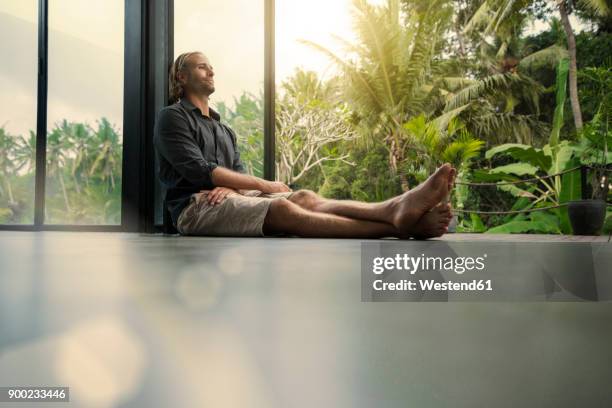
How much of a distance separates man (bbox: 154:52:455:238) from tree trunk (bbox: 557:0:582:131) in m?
7.21

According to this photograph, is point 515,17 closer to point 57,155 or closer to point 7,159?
point 57,155

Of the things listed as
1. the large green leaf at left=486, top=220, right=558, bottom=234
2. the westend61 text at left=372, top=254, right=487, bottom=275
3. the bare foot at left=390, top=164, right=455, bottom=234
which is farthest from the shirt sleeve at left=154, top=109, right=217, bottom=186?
the large green leaf at left=486, top=220, right=558, bottom=234

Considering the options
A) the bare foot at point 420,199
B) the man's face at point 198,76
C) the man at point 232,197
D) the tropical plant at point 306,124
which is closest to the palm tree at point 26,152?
the man at point 232,197

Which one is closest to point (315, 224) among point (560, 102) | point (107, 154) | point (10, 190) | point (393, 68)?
point (107, 154)

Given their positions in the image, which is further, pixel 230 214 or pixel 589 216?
pixel 589 216

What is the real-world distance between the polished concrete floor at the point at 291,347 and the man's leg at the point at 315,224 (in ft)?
3.27

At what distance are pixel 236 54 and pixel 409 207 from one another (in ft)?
8.61

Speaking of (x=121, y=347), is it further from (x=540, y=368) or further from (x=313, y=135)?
(x=313, y=135)

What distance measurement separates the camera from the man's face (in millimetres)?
2529

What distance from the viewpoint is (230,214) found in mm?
2146

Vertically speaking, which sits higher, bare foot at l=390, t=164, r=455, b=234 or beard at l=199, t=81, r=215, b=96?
beard at l=199, t=81, r=215, b=96

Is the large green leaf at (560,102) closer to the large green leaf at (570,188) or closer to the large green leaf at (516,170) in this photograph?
the large green leaf at (516,170)

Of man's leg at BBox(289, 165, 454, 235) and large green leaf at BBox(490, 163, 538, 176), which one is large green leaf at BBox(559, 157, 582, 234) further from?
man's leg at BBox(289, 165, 454, 235)

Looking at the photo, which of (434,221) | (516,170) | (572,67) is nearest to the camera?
(434,221)
